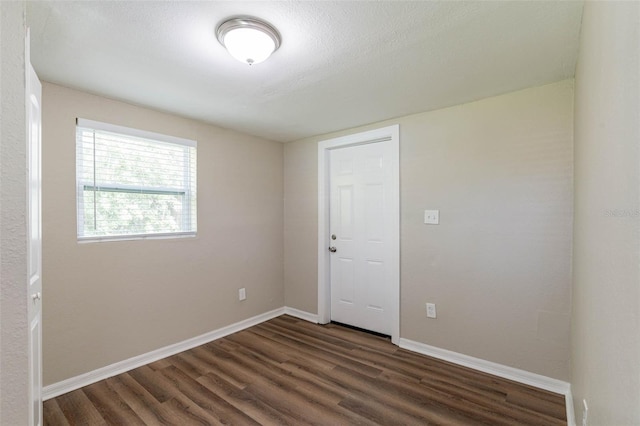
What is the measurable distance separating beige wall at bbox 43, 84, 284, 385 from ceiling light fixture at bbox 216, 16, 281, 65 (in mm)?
1507

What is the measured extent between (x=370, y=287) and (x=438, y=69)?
7.20ft

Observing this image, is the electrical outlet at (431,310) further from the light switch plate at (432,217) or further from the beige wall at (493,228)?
the light switch plate at (432,217)

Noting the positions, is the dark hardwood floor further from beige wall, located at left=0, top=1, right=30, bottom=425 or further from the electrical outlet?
beige wall, located at left=0, top=1, right=30, bottom=425

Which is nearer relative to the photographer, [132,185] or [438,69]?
[438,69]

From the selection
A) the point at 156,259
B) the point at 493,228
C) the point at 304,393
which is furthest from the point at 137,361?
the point at 493,228

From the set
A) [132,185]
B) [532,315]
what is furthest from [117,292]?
[532,315]

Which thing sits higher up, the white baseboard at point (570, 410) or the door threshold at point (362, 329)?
the white baseboard at point (570, 410)

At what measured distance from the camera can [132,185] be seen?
2553mm

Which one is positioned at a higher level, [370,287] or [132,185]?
[132,185]

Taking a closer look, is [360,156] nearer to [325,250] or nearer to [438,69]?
[325,250]

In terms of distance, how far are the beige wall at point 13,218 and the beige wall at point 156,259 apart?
158cm

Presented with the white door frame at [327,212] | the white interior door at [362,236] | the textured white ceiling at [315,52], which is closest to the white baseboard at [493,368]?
the white door frame at [327,212]

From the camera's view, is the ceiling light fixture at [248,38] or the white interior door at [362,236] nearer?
the ceiling light fixture at [248,38]

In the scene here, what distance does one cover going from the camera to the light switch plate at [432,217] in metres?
2.67
